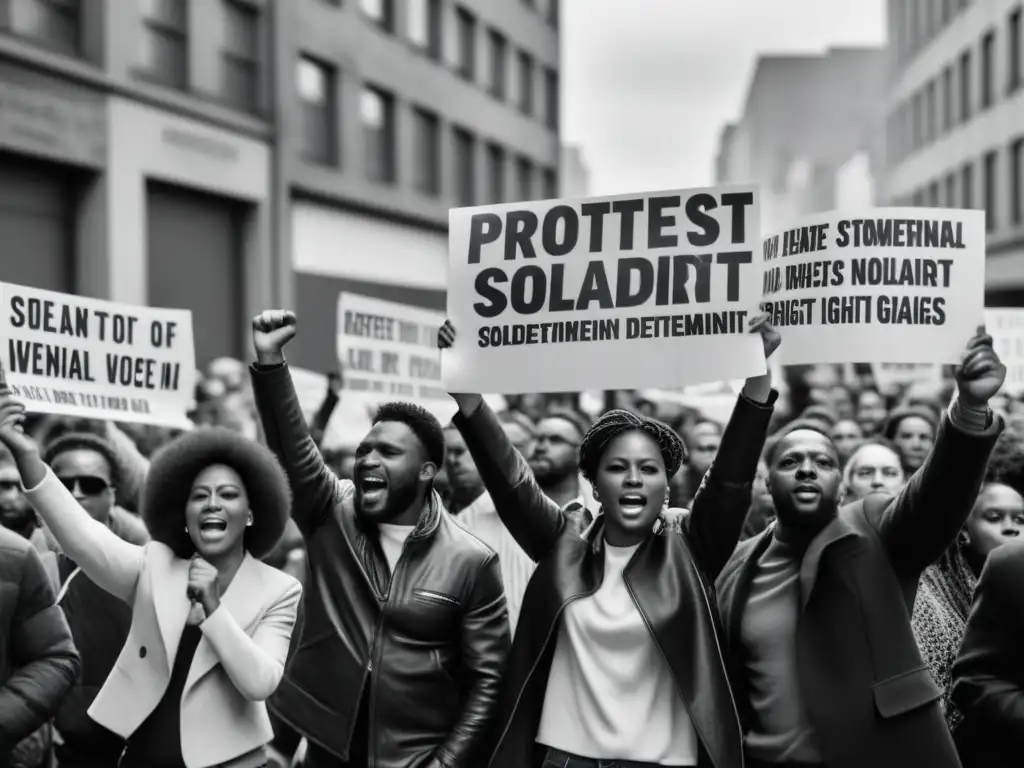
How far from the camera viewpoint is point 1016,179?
1291 inches

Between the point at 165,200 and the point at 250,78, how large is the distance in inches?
146

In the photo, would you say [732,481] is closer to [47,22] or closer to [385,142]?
[47,22]

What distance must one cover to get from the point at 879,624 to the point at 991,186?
33.0 m

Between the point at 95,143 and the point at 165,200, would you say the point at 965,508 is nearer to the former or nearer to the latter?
the point at 95,143

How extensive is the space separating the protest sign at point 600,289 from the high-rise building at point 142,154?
12.1 meters

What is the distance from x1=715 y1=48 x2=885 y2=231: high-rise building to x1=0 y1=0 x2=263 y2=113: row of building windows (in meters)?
65.3

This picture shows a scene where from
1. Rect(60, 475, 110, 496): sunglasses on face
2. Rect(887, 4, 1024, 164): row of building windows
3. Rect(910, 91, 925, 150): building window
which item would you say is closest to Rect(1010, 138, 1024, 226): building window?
Rect(887, 4, 1024, 164): row of building windows

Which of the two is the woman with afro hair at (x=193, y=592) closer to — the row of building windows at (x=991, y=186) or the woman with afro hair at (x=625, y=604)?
the woman with afro hair at (x=625, y=604)

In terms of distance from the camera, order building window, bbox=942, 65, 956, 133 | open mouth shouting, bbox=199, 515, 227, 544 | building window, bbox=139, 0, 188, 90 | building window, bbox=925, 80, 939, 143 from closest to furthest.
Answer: open mouth shouting, bbox=199, 515, 227, 544
building window, bbox=139, 0, 188, 90
building window, bbox=942, 65, 956, 133
building window, bbox=925, 80, 939, 143

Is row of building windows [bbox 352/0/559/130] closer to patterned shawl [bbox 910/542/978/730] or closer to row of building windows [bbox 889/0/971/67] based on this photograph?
row of building windows [bbox 889/0/971/67]

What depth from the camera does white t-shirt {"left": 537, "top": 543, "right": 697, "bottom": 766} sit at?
4039 mm

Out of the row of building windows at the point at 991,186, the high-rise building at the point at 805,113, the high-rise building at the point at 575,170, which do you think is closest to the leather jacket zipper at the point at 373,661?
the row of building windows at the point at 991,186

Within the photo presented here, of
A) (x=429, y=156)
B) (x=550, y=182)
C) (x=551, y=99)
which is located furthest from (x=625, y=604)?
(x=551, y=99)

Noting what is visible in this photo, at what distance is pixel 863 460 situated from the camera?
6.57 meters
